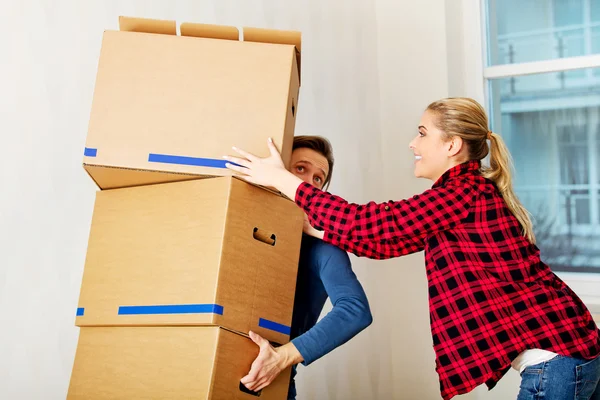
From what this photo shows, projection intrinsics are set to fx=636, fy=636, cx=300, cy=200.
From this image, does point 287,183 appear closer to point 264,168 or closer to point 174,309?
point 264,168

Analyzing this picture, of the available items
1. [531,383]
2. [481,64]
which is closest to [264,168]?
[531,383]

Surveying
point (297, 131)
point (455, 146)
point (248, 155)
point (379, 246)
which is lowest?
point (379, 246)

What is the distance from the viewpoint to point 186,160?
46.8 inches

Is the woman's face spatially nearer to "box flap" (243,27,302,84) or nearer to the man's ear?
the man's ear

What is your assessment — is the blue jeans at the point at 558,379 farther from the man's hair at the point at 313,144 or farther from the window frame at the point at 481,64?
the window frame at the point at 481,64

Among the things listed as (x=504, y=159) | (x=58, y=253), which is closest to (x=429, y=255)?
(x=504, y=159)

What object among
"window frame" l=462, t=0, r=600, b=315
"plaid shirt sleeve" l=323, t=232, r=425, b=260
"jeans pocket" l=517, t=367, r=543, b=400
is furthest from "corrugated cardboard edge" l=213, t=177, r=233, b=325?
"window frame" l=462, t=0, r=600, b=315

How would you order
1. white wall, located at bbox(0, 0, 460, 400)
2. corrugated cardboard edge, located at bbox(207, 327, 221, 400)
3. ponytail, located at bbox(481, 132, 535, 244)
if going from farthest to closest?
white wall, located at bbox(0, 0, 460, 400) → ponytail, located at bbox(481, 132, 535, 244) → corrugated cardboard edge, located at bbox(207, 327, 221, 400)

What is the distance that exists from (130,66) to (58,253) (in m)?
0.54

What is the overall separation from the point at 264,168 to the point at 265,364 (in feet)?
1.20

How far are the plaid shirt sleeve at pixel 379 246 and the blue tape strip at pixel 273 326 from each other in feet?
0.68

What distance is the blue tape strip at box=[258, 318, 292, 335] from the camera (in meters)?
1.22

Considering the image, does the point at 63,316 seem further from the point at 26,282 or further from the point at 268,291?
the point at 268,291

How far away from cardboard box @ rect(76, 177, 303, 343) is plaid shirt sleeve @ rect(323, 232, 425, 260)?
11cm
